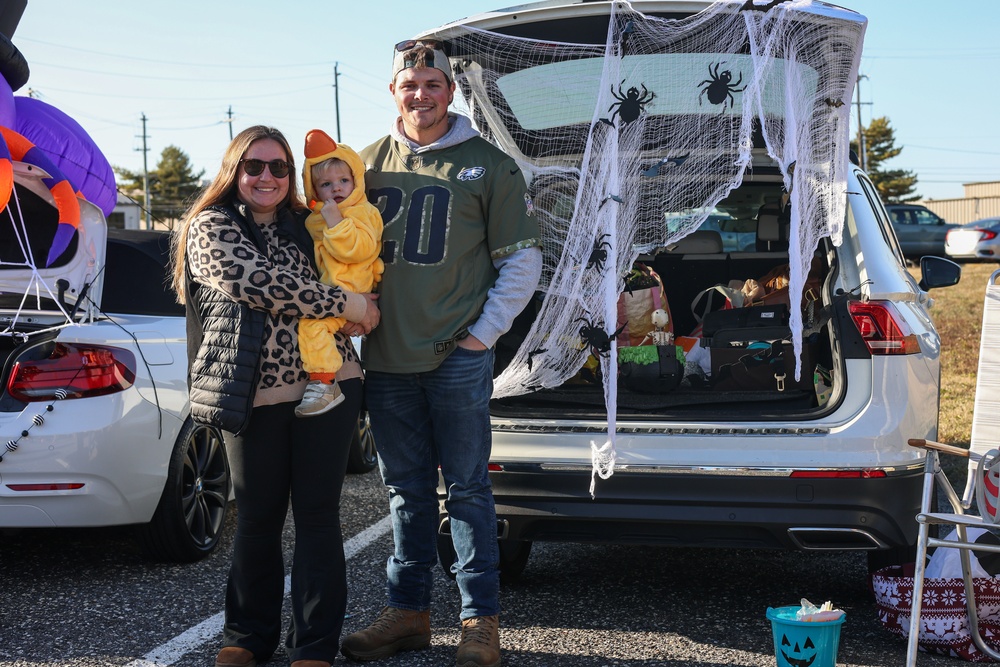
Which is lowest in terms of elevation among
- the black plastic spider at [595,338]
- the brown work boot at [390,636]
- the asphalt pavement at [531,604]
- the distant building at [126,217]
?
the asphalt pavement at [531,604]

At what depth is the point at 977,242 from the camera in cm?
2498

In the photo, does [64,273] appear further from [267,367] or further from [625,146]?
[625,146]

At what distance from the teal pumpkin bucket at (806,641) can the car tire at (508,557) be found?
1.19 m

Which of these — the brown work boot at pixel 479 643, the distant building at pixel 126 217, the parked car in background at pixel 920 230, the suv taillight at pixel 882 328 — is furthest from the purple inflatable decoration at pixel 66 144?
the distant building at pixel 126 217

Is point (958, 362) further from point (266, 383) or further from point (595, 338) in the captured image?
point (266, 383)

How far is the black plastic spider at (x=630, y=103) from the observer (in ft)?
12.1

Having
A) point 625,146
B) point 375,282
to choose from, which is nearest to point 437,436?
point 375,282

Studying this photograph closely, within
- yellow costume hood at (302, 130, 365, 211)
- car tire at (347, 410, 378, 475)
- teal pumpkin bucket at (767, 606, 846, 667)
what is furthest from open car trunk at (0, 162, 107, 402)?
teal pumpkin bucket at (767, 606, 846, 667)

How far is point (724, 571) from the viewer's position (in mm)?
4754

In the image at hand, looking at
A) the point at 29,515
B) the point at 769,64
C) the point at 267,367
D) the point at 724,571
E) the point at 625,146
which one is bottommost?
the point at 724,571

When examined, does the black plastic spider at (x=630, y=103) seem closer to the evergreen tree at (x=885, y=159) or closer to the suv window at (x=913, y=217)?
the suv window at (x=913, y=217)

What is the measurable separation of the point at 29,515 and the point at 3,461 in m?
0.25

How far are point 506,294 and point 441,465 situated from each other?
649 mm

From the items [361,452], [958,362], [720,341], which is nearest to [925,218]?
[958,362]
